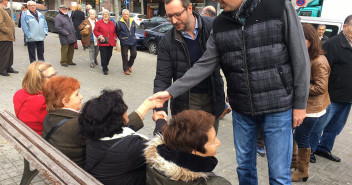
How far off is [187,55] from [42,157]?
1.51m

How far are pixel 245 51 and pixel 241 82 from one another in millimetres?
242

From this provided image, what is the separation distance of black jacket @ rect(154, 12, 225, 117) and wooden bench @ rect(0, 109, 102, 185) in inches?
46.3

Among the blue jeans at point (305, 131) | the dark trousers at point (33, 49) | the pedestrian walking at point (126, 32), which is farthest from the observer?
the pedestrian walking at point (126, 32)

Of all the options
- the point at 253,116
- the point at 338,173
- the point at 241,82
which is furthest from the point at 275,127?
the point at 338,173

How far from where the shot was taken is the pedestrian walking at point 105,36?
8.61 meters

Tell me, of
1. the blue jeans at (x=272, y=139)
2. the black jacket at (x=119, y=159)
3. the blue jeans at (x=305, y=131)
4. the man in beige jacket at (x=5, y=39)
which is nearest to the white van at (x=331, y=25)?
the blue jeans at (x=305, y=131)

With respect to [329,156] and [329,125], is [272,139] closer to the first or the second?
[329,125]

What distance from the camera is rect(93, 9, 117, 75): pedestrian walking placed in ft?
28.2

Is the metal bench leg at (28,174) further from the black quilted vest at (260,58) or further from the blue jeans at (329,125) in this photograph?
the blue jeans at (329,125)

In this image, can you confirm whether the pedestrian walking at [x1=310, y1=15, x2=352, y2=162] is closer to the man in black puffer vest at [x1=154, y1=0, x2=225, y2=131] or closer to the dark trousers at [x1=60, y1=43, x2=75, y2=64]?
the man in black puffer vest at [x1=154, y1=0, x2=225, y2=131]

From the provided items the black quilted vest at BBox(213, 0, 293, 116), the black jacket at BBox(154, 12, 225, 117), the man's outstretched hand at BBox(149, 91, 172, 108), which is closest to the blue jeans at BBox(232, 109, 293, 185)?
the black quilted vest at BBox(213, 0, 293, 116)

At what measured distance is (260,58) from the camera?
2158 millimetres

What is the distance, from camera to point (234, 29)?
2240mm

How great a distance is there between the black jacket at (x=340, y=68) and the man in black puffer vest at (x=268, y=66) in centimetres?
187
